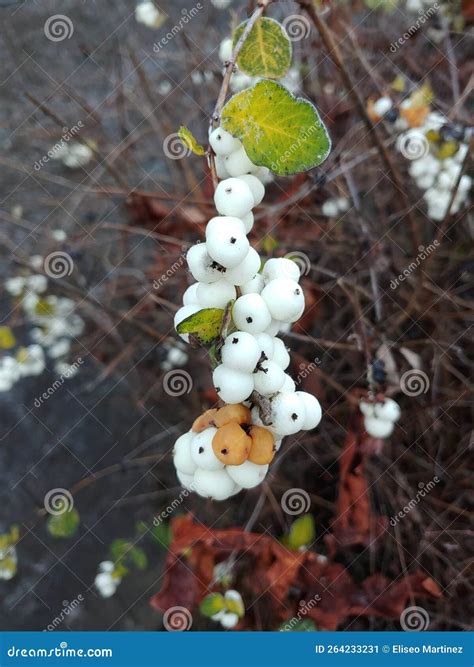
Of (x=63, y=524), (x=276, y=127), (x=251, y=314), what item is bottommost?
(x=63, y=524)

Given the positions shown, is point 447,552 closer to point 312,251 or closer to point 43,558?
point 312,251

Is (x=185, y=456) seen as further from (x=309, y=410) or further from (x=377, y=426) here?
(x=377, y=426)

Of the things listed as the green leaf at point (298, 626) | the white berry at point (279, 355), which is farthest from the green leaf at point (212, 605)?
the white berry at point (279, 355)

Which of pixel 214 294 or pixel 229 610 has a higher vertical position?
pixel 214 294

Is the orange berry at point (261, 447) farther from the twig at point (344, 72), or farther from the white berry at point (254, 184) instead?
the twig at point (344, 72)

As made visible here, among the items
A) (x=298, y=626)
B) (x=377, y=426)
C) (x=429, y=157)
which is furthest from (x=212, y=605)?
(x=429, y=157)

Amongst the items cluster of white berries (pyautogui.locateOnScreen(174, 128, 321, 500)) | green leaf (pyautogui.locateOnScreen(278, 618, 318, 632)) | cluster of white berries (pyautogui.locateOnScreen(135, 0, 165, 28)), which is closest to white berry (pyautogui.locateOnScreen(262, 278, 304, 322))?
cluster of white berries (pyautogui.locateOnScreen(174, 128, 321, 500))

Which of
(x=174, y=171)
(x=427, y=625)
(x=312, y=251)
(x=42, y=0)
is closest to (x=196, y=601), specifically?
(x=427, y=625)

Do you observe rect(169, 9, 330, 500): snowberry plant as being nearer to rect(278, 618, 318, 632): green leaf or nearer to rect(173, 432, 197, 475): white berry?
rect(173, 432, 197, 475): white berry
